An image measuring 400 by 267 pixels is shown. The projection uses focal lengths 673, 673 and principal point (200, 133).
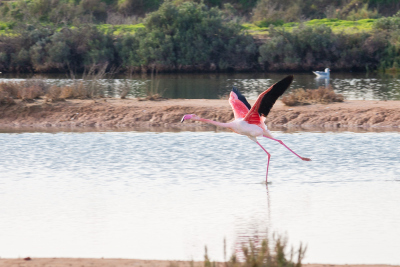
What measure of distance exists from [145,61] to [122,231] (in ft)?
91.3

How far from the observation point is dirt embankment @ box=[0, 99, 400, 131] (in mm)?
16734

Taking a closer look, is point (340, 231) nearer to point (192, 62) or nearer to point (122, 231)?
point (122, 231)

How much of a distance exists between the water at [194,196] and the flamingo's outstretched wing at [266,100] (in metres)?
1.06

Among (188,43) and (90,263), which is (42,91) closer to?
(90,263)

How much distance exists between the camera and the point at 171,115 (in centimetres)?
1777

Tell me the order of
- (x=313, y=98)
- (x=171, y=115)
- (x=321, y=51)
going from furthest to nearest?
(x=321, y=51) → (x=313, y=98) → (x=171, y=115)

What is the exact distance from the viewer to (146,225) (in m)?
8.06

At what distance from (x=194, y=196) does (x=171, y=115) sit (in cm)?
821

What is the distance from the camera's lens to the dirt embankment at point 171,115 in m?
16.7

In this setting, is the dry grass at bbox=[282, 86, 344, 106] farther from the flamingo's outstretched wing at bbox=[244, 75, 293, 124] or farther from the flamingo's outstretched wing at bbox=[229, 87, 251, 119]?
the flamingo's outstretched wing at bbox=[244, 75, 293, 124]

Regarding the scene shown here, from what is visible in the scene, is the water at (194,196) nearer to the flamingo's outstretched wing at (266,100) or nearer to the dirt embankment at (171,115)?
the flamingo's outstretched wing at (266,100)

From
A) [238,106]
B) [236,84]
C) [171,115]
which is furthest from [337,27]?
[238,106]

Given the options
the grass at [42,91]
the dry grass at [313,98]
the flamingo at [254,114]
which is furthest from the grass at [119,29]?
the flamingo at [254,114]

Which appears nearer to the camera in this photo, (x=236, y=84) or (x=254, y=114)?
(x=254, y=114)
